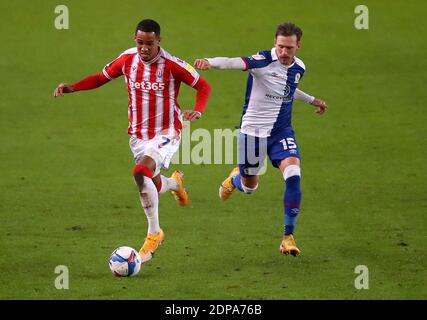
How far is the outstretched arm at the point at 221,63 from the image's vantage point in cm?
1187

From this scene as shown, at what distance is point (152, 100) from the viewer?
41.8 ft

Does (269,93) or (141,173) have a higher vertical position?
(269,93)

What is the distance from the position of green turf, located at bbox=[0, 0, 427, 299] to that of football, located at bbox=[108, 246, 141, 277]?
12 centimetres

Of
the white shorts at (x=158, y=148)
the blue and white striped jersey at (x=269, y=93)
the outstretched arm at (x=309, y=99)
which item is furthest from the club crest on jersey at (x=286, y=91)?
the white shorts at (x=158, y=148)

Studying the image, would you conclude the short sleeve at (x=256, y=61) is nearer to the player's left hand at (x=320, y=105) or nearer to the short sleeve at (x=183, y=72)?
the short sleeve at (x=183, y=72)

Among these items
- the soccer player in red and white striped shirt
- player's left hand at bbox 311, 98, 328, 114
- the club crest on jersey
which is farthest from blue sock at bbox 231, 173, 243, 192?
the soccer player in red and white striped shirt

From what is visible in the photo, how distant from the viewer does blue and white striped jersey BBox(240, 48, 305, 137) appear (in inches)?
→ 511

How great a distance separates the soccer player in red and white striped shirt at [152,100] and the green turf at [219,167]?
799 millimetres

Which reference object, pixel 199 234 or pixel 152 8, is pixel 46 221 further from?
pixel 152 8

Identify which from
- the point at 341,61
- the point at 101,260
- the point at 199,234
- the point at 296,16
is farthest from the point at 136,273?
the point at 296,16

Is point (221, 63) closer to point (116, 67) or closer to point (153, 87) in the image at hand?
point (153, 87)

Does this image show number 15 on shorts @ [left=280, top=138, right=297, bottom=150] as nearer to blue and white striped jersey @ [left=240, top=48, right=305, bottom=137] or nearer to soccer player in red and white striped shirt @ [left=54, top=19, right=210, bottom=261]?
blue and white striped jersey @ [left=240, top=48, right=305, bottom=137]

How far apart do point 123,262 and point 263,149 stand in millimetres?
2669

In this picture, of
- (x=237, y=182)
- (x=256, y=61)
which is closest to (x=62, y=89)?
(x=256, y=61)
